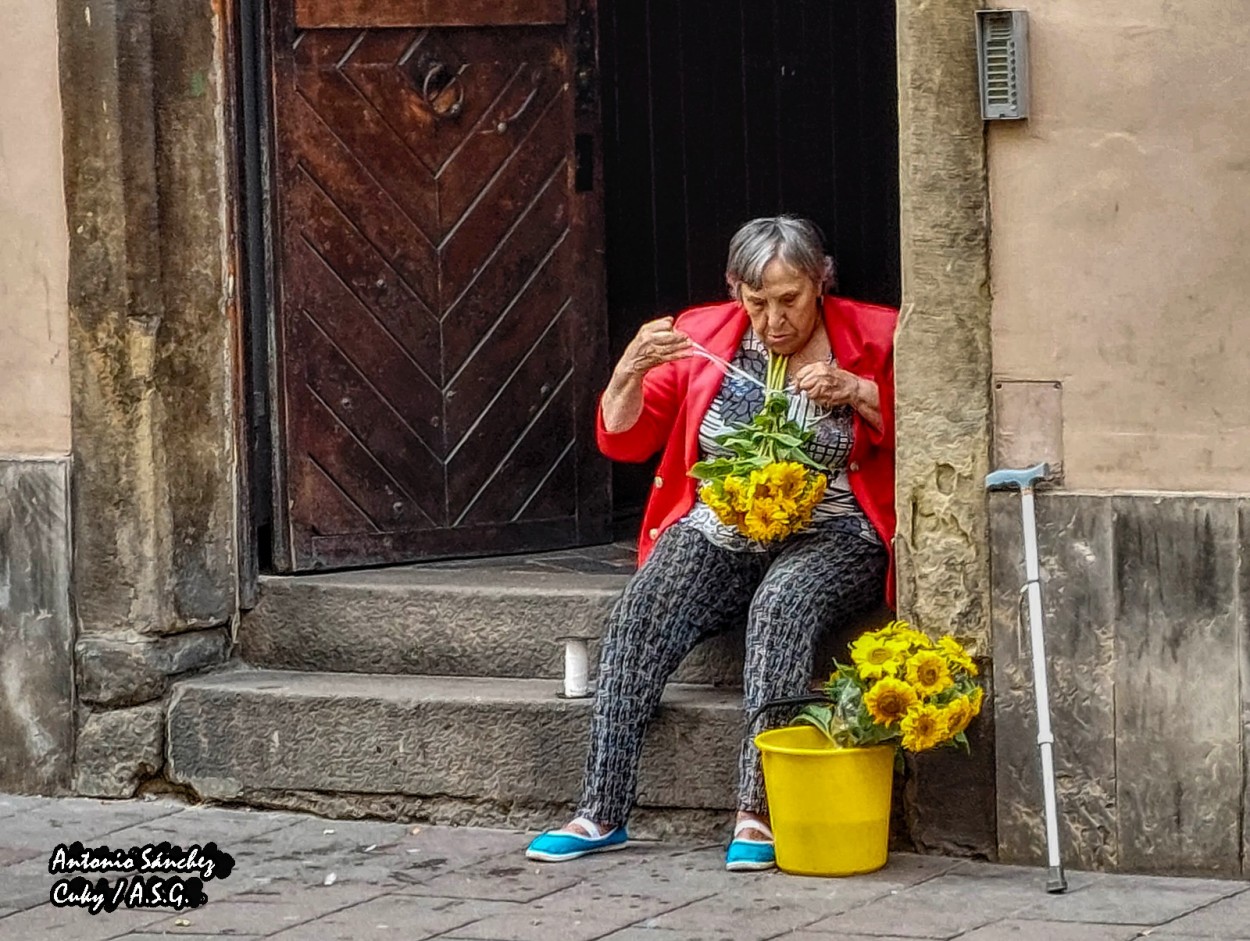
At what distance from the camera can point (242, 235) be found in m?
6.39

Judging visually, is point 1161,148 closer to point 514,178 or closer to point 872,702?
point 872,702

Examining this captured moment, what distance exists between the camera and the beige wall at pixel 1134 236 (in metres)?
5.04

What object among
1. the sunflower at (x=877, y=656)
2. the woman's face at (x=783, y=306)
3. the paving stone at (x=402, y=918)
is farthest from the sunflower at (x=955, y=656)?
the paving stone at (x=402, y=918)

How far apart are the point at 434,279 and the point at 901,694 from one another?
226 cm

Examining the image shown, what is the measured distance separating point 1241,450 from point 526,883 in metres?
1.84

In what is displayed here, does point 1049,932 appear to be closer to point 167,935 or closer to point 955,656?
point 955,656

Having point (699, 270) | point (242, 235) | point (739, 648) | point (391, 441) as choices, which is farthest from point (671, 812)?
point (699, 270)

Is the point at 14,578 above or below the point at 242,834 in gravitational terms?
above

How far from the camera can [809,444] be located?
559cm

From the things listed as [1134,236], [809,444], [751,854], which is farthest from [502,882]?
[1134,236]

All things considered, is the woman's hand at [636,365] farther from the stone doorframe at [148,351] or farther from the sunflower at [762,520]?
the stone doorframe at [148,351]

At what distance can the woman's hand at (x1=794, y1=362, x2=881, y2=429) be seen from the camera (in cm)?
544

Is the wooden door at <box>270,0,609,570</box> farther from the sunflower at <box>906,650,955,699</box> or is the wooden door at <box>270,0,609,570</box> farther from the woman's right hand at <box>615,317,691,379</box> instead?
the sunflower at <box>906,650,955,699</box>

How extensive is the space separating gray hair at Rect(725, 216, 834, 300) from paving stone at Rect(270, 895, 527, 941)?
1.59 m
